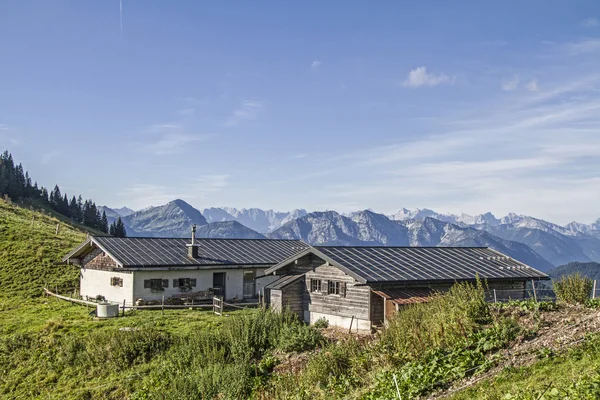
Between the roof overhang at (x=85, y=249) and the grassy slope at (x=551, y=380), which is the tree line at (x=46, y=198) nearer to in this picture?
the roof overhang at (x=85, y=249)

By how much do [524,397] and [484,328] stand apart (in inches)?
251

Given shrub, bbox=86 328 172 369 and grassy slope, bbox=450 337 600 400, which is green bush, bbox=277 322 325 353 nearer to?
shrub, bbox=86 328 172 369

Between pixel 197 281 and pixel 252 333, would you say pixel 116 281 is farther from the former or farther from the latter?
pixel 252 333

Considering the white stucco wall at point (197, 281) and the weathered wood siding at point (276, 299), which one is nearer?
the weathered wood siding at point (276, 299)

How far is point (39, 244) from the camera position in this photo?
182ft

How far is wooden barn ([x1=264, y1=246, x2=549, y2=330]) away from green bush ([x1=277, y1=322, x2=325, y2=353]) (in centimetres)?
493

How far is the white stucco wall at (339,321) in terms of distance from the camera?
28250 mm

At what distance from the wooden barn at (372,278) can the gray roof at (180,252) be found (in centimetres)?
456

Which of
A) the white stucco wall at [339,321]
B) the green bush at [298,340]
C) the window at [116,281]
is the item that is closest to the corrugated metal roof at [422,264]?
the white stucco wall at [339,321]

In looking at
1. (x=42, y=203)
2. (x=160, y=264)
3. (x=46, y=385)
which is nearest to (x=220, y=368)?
(x=46, y=385)

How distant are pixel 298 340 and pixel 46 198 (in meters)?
116

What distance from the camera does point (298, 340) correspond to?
23.4 m

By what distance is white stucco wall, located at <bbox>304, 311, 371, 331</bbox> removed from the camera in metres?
28.2

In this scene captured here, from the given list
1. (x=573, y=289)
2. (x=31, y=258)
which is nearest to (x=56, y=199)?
(x=31, y=258)
